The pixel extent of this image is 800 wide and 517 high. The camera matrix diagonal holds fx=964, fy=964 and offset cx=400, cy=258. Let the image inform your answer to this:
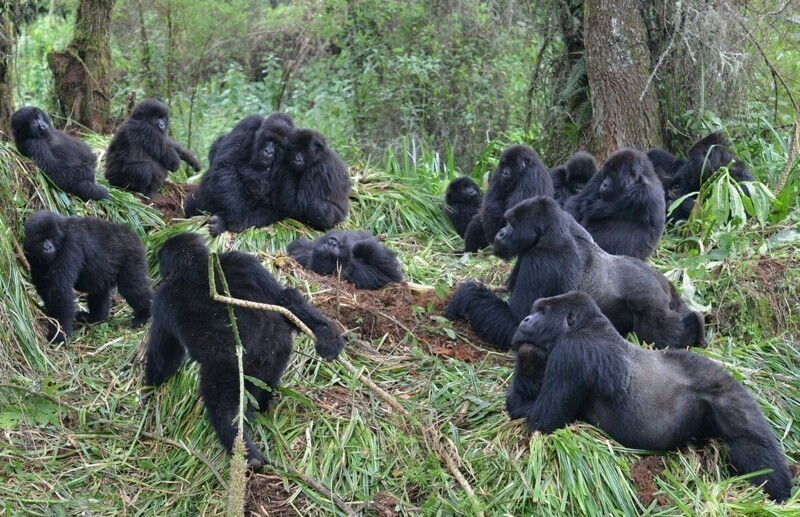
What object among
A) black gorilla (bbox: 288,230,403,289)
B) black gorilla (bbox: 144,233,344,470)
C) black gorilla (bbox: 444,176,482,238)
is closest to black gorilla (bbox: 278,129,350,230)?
black gorilla (bbox: 288,230,403,289)

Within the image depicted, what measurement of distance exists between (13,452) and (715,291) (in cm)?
482

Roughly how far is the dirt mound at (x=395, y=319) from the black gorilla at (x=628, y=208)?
160 centimetres

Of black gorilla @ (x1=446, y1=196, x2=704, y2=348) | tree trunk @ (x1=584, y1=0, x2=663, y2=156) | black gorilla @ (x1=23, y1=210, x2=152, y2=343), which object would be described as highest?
tree trunk @ (x1=584, y1=0, x2=663, y2=156)

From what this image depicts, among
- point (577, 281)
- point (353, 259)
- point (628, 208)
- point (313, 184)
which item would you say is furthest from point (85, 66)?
point (577, 281)

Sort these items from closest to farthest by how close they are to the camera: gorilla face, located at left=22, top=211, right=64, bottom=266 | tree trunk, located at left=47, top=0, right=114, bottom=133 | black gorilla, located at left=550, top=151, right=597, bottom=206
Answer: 1. gorilla face, located at left=22, top=211, right=64, bottom=266
2. black gorilla, located at left=550, top=151, right=597, bottom=206
3. tree trunk, located at left=47, top=0, right=114, bottom=133

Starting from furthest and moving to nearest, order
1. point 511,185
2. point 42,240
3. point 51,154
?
point 511,185, point 51,154, point 42,240

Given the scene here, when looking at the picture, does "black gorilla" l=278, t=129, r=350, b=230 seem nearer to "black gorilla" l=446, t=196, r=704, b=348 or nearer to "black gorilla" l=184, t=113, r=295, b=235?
"black gorilla" l=184, t=113, r=295, b=235

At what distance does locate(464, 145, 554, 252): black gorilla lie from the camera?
860 centimetres

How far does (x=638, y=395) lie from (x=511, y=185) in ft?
12.9

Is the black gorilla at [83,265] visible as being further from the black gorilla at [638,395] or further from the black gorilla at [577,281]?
the black gorilla at [638,395]

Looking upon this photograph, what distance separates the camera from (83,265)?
730cm

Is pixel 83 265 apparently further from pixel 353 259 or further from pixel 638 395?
pixel 638 395

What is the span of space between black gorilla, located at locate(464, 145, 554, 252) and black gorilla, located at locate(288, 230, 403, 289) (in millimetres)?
1073

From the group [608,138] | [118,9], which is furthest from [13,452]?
[118,9]
